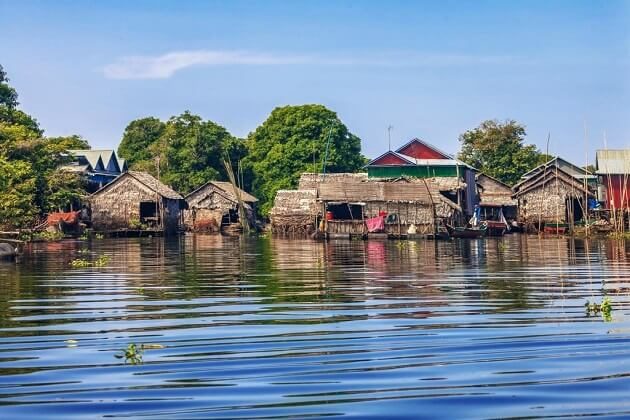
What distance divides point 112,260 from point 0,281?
760 centimetres

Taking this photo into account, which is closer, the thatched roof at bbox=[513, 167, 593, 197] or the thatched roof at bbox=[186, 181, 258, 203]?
the thatched roof at bbox=[513, 167, 593, 197]

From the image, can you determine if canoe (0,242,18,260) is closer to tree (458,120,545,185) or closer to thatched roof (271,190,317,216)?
thatched roof (271,190,317,216)

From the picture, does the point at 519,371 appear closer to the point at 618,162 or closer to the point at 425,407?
the point at 425,407

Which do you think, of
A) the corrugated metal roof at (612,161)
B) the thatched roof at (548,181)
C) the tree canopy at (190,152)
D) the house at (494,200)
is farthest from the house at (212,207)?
the corrugated metal roof at (612,161)

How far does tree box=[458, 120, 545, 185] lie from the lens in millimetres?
64875

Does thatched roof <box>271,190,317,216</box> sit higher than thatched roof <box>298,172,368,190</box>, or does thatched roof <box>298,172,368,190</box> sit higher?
thatched roof <box>298,172,368,190</box>

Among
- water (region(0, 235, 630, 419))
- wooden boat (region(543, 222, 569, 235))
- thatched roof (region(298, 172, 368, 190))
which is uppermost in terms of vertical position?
thatched roof (region(298, 172, 368, 190))

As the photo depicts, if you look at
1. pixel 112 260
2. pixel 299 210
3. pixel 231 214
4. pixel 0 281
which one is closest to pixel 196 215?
pixel 231 214

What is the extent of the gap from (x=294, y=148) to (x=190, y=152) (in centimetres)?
648

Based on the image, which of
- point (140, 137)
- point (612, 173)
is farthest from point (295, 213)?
point (140, 137)

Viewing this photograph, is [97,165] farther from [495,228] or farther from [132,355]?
[132,355]

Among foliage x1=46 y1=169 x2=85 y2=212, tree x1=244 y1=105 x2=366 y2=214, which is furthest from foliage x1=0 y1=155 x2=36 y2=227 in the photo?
tree x1=244 y1=105 x2=366 y2=214

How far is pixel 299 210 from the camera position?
5138cm

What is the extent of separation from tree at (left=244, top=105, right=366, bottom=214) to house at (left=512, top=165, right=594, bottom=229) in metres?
13.3
